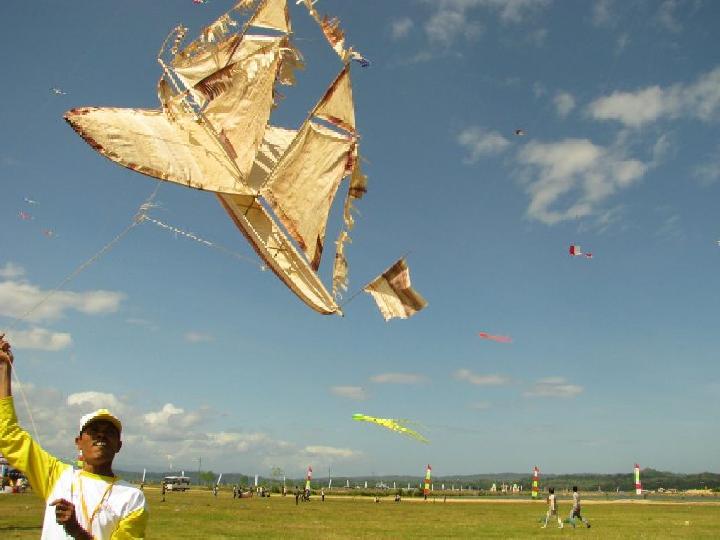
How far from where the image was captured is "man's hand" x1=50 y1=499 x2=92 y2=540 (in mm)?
3260

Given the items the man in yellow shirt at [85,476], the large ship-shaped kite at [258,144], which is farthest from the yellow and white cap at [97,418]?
the large ship-shaped kite at [258,144]

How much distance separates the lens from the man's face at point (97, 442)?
3.89 meters

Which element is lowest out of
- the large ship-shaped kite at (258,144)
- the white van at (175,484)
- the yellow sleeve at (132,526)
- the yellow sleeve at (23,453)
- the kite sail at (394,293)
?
the white van at (175,484)

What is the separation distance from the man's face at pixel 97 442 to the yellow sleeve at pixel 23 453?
0.22 metres

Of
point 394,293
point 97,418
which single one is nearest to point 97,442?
point 97,418

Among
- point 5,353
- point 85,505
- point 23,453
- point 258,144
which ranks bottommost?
point 85,505

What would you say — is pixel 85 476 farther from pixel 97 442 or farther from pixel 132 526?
pixel 132 526

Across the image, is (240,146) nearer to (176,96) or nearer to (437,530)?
(176,96)

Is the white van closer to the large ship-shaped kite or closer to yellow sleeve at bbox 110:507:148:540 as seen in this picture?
the large ship-shaped kite

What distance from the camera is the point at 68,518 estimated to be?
3273mm

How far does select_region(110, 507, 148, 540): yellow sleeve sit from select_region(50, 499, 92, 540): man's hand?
41cm

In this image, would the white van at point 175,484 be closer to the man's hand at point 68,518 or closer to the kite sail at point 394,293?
the kite sail at point 394,293

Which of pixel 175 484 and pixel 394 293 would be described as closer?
pixel 394 293

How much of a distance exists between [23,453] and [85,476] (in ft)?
1.28
